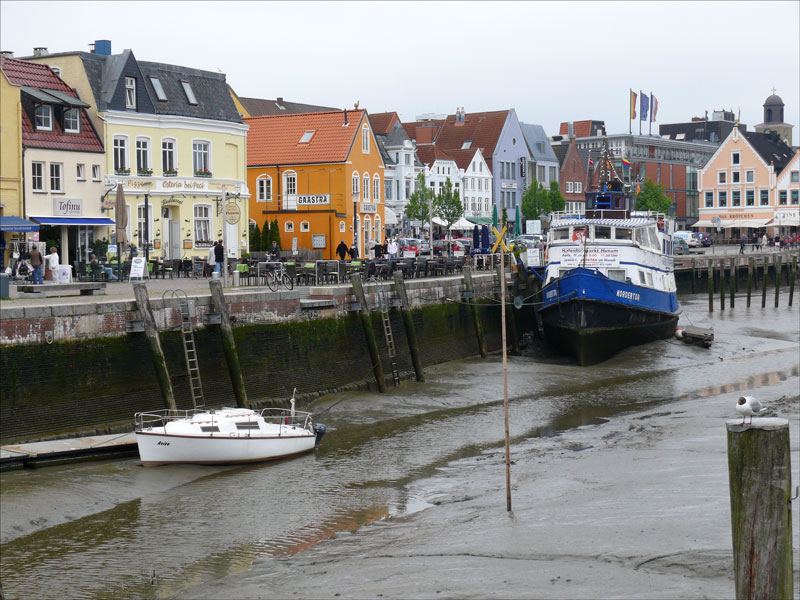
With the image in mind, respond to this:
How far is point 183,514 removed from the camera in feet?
50.9

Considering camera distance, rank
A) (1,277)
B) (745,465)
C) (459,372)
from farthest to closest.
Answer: (459,372) → (1,277) → (745,465)

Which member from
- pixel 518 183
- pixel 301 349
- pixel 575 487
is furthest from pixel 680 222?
pixel 575 487

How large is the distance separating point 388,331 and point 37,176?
14.2 meters

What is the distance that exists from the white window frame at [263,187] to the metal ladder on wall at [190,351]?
3243cm

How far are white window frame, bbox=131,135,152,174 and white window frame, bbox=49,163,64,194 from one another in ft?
12.6

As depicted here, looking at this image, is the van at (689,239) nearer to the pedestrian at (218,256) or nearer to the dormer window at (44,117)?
the pedestrian at (218,256)

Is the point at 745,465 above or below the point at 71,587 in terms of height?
above

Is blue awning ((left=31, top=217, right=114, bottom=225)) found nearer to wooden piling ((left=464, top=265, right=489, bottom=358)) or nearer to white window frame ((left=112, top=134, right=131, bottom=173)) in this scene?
white window frame ((left=112, top=134, right=131, bottom=173))

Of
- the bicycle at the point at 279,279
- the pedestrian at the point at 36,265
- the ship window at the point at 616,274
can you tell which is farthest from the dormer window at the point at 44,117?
the ship window at the point at 616,274

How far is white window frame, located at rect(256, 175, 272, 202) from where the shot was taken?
5378 cm

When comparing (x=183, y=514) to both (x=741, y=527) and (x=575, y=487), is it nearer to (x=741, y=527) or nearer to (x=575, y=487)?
(x=575, y=487)

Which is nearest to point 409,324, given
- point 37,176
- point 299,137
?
point 37,176

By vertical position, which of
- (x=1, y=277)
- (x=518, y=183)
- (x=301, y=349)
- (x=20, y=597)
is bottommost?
(x=20, y=597)

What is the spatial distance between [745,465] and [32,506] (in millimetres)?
11415
